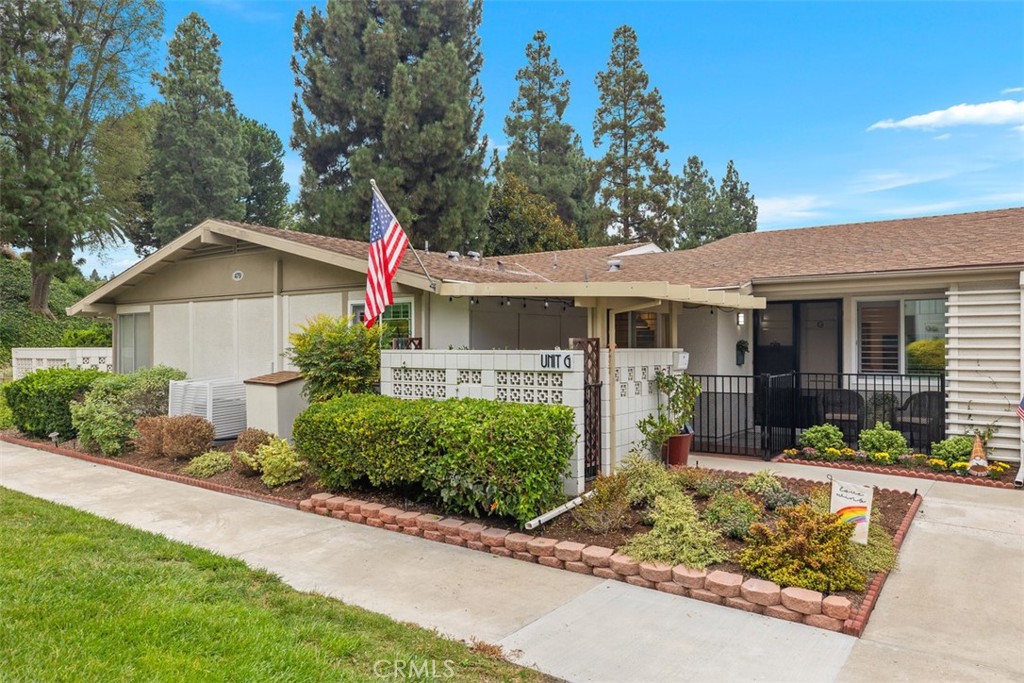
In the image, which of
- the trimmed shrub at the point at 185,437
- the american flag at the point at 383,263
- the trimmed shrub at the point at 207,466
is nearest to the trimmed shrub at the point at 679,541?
the american flag at the point at 383,263

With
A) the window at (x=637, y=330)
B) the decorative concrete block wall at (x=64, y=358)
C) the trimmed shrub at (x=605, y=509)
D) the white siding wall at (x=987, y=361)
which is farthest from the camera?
the decorative concrete block wall at (x=64, y=358)

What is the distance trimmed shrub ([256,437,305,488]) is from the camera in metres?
7.31

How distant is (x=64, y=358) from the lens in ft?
42.1

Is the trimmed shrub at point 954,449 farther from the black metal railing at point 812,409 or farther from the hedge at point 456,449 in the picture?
the hedge at point 456,449

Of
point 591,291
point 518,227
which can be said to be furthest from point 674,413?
point 518,227

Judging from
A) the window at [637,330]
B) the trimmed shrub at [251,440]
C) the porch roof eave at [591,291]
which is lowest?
the trimmed shrub at [251,440]

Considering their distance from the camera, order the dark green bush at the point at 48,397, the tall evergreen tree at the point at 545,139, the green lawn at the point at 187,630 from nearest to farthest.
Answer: the green lawn at the point at 187,630, the dark green bush at the point at 48,397, the tall evergreen tree at the point at 545,139

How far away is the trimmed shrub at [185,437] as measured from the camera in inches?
341

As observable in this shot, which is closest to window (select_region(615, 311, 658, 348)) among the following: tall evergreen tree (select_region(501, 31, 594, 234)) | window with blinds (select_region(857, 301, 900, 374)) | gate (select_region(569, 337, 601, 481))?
window with blinds (select_region(857, 301, 900, 374))

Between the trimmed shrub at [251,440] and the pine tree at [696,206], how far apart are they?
27.2 metres

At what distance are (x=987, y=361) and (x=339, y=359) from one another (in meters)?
8.55

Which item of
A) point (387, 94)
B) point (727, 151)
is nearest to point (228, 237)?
point (387, 94)

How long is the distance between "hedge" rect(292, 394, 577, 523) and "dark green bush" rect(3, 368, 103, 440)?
6.25 meters

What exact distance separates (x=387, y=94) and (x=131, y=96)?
38.3ft
